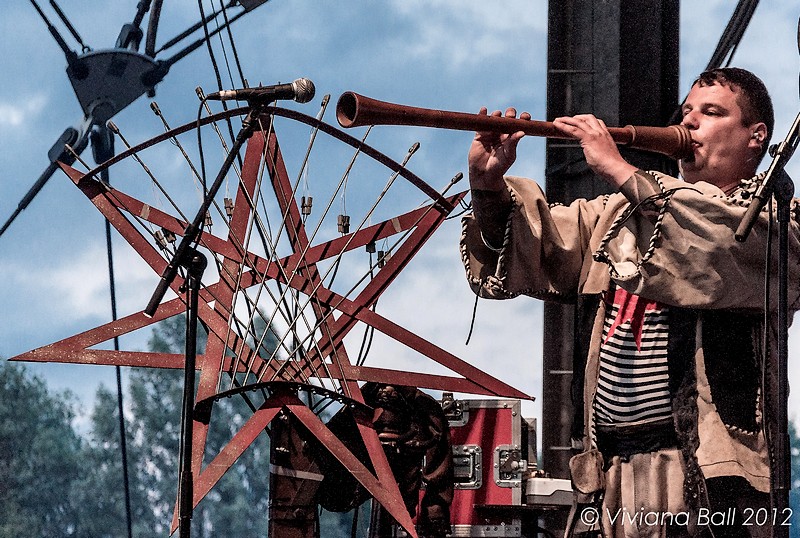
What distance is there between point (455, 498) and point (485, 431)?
0.65 feet

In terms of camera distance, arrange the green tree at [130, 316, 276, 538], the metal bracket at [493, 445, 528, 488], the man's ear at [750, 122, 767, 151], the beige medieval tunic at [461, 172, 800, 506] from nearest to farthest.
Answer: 1. the beige medieval tunic at [461, 172, 800, 506]
2. the man's ear at [750, 122, 767, 151]
3. the metal bracket at [493, 445, 528, 488]
4. the green tree at [130, 316, 276, 538]

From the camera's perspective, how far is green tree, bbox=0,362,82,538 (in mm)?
6711

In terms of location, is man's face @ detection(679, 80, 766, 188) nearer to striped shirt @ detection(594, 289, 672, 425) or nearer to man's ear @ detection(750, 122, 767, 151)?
man's ear @ detection(750, 122, 767, 151)

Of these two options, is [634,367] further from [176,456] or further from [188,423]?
[176,456]

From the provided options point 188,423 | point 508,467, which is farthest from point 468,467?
point 188,423

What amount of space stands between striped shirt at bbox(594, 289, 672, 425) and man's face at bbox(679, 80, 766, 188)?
12.0 inches

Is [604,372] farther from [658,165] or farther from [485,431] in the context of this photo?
[658,165]

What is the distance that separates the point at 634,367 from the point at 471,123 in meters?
0.60

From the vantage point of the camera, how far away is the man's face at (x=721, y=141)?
244 cm

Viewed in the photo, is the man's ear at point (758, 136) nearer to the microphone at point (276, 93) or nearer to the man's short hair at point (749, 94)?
the man's short hair at point (749, 94)

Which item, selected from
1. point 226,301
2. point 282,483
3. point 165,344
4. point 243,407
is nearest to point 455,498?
point 282,483

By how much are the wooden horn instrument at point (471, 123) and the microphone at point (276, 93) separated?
0.27ft

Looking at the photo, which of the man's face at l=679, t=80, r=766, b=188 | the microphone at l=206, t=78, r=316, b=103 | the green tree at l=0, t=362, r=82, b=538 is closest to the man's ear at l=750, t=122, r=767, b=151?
the man's face at l=679, t=80, r=766, b=188

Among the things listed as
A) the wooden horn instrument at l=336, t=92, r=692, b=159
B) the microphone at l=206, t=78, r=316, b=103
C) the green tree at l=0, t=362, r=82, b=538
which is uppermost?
the microphone at l=206, t=78, r=316, b=103
